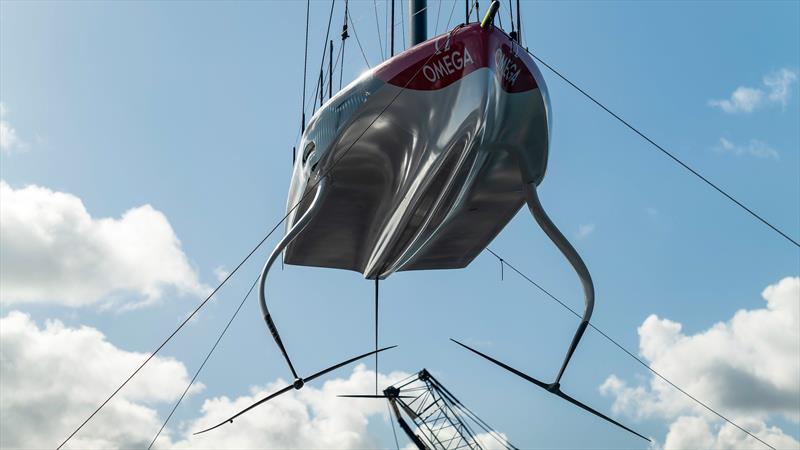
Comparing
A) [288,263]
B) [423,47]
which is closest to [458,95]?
[423,47]

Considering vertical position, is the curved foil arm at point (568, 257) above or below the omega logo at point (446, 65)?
below

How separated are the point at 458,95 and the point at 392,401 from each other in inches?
1133

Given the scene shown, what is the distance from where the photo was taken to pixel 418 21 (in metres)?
15.3

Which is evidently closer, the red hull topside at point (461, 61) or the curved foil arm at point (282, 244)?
the red hull topside at point (461, 61)

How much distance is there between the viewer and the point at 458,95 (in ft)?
36.6

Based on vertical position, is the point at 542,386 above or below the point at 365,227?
below

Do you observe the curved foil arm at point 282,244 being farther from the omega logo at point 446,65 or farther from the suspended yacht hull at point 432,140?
the omega logo at point 446,65

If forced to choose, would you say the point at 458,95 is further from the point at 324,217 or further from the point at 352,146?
the point at 324,217

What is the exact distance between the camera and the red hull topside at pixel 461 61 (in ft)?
36.4

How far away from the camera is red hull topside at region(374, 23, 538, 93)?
11.1 m

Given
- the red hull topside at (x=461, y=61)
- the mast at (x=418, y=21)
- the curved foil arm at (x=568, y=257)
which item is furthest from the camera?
the mast at (x=418, y=21)

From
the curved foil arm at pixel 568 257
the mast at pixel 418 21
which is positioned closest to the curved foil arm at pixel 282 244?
the curved foil arm at pixel 568 257

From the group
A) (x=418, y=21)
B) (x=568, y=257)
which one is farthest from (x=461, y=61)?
(x=418, y=21)

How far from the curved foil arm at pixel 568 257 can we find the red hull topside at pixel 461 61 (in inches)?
74.3
